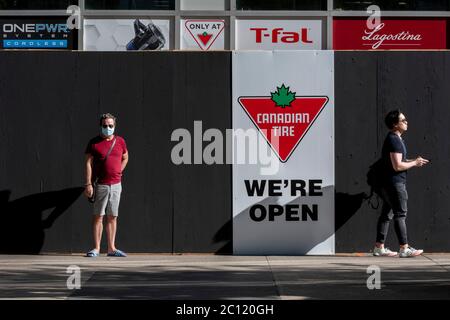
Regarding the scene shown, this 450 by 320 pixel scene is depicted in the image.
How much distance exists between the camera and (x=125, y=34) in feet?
44.1

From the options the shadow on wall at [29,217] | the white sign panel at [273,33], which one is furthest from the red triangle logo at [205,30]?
the shadow on wall at [29,217]

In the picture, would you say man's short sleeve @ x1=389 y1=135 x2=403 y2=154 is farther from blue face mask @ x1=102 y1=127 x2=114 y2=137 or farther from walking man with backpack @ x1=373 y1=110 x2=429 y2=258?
blue face mask @ x1=102 y1=127 x2=114 y2=137

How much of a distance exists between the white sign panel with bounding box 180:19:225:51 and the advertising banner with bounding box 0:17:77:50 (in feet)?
4.84

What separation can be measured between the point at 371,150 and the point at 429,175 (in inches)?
32.9

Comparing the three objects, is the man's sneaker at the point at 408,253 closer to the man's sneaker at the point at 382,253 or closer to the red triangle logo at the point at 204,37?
the man's sneaker at the point at 382,253

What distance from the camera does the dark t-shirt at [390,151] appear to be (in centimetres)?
1262

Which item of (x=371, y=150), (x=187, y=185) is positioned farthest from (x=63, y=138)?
(x=371, y=150)

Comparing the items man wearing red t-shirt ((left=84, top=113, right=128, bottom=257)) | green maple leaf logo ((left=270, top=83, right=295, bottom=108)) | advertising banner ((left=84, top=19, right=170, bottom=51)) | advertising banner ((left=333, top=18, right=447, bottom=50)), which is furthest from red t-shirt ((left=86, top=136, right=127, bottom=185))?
advertising banner ((left=333, top=18, right=447, bottom=50))

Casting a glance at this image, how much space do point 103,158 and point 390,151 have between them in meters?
3.64

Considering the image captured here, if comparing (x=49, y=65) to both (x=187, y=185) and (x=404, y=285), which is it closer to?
(x=187, y=185)

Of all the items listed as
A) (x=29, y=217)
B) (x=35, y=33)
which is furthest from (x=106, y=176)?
(x=35, y=33)

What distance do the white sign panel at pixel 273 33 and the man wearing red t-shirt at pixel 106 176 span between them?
83.5 inches

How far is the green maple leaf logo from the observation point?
43.5ft

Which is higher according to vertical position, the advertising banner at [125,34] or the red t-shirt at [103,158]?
the advertising banner at [125,34]
